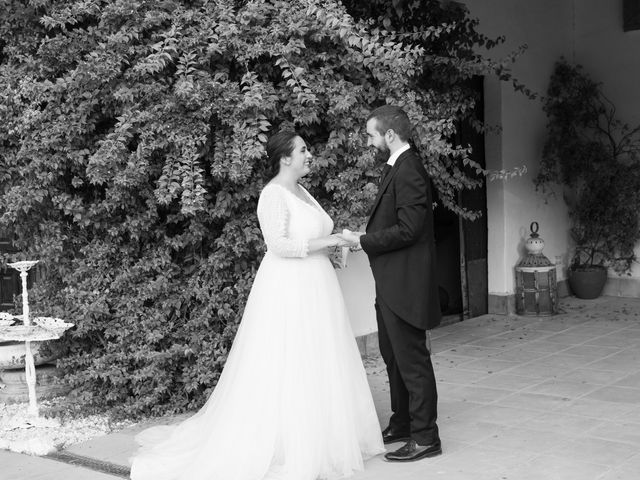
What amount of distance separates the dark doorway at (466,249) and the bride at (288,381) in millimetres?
4226

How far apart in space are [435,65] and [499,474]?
3.81 metres

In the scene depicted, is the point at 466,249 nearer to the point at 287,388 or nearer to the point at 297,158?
the point at 297,158

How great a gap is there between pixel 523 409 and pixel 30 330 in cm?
307

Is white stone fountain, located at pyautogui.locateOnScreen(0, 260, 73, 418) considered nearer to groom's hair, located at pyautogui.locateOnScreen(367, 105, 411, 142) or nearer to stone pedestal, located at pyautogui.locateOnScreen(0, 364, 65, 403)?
stone pedestal, located at pyautogui.locateOnScreen(0, 364, 65, 403)

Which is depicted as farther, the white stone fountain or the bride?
the white stone fountain

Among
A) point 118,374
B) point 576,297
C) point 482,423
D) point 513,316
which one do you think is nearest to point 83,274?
point 118,374

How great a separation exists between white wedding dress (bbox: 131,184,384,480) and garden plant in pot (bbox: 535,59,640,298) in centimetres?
528

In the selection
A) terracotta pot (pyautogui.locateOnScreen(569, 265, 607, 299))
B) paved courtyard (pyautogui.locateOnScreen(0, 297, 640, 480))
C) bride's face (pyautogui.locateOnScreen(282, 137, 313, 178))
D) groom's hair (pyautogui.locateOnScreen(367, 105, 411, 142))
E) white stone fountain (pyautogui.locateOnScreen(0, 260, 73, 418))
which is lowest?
paved courtyard (pyautogui.locateOnScreen(0, 297, 640, 480))

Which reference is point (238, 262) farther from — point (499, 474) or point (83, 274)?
point (499, 474)

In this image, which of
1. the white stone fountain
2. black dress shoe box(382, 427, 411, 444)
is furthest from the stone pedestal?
black dress shoe box(382, 427, 411, 444)

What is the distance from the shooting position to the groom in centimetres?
446

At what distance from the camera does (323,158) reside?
589 centimetres

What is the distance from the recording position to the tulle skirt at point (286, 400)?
4418 mm

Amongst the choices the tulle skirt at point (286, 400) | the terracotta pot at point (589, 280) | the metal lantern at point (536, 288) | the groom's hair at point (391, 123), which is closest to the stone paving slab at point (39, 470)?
the tulle skirt at point (286, 400)
